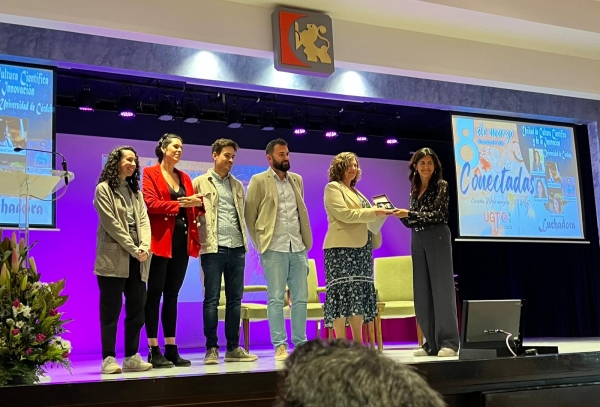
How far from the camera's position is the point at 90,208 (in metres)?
7.34

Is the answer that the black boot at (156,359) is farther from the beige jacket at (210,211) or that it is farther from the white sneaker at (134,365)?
the beige jacket at (210,211)

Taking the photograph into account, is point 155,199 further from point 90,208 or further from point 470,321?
point 90,208

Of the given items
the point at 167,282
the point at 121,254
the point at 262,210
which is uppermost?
the point at 262,210

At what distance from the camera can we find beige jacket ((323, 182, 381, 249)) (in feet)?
13.4

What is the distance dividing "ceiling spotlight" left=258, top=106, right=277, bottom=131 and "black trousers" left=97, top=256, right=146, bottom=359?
437 cm

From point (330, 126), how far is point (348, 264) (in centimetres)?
432

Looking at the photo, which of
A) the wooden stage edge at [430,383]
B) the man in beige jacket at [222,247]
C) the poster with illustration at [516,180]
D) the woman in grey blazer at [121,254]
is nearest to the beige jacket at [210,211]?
the man in beige jacket at [222,247]

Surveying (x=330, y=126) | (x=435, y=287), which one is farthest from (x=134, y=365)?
(x=330, y=126)

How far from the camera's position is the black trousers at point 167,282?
381 cm

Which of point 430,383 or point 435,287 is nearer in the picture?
point 430,383

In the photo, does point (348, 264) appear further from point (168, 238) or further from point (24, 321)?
point (24, 321)

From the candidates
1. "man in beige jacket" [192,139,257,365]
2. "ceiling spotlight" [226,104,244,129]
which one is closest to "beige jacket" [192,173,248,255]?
"man in beige jacket" [192,139,257,365]

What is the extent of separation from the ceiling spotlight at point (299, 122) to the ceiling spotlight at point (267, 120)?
303 mm

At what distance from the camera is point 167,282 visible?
153 inches
